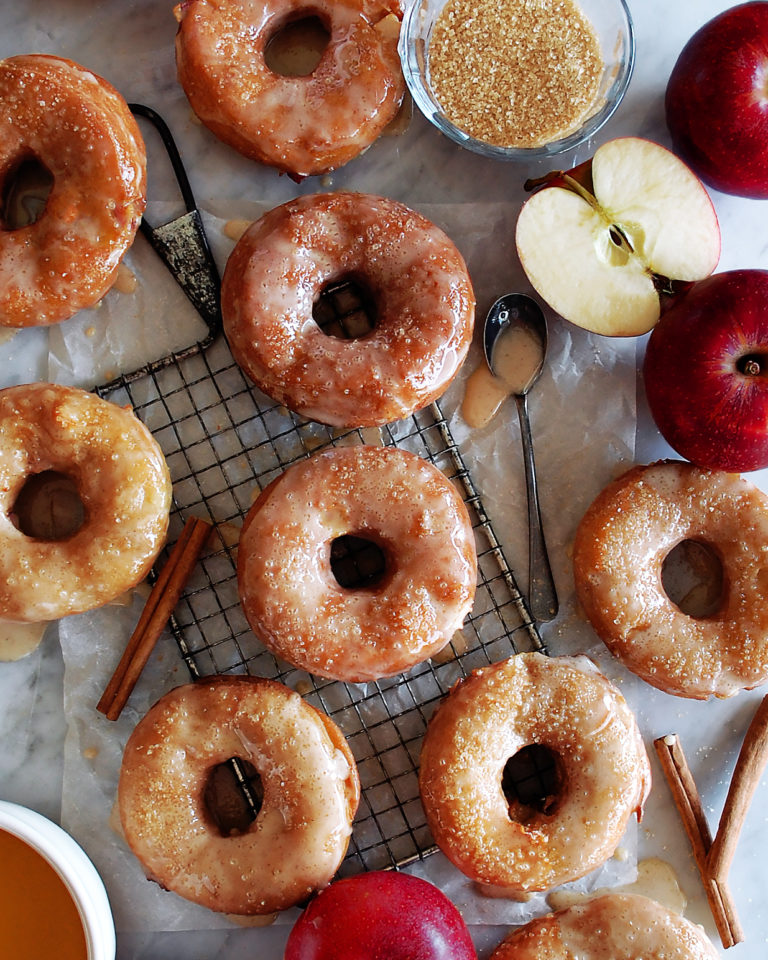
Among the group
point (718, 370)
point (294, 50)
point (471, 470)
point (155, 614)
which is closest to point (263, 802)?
point (155, 614)

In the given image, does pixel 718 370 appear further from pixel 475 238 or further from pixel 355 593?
pixel 355 593

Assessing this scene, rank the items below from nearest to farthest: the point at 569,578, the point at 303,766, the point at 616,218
A: the point at 303,766 < the point at 616,218 < the point at 569,578

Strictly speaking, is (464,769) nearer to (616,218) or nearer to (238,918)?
(238,918)

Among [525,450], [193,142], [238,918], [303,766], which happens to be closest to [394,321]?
[525,450]

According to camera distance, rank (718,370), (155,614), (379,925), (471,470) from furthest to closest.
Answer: (471,470), (155,614), (718,370), (379,925)

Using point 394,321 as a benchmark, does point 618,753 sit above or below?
below

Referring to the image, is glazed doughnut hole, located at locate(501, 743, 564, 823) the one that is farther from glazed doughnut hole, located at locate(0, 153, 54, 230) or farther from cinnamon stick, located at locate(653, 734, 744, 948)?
glazed doughnut hole, located at locate(0, 153, 54, 230)
